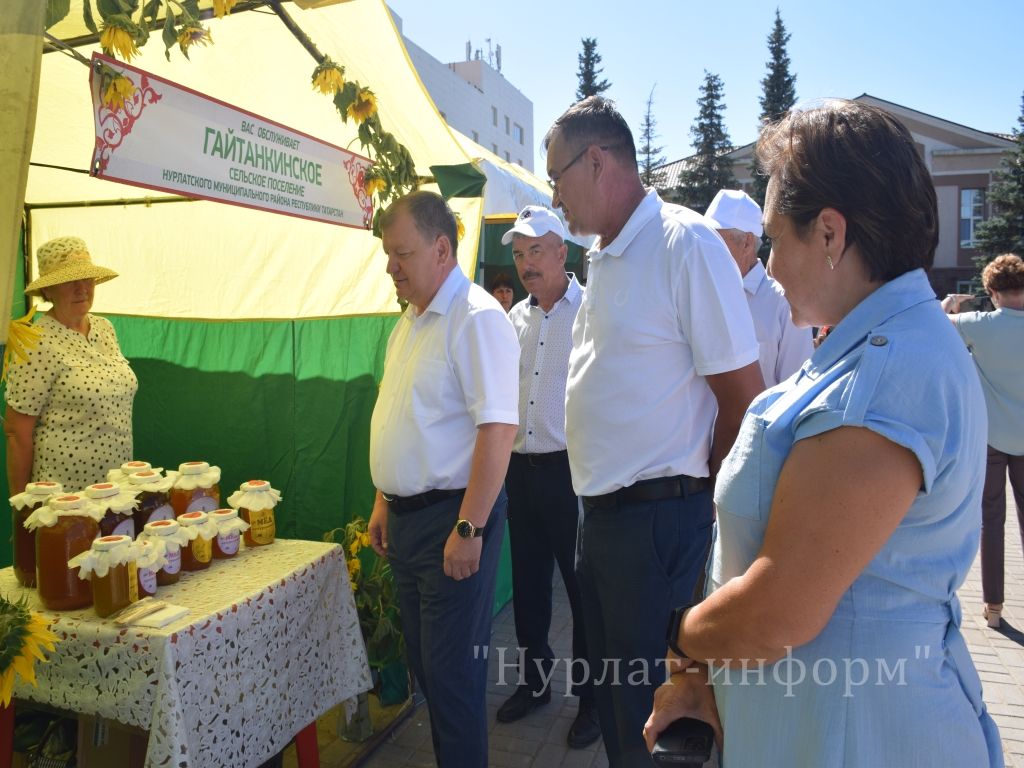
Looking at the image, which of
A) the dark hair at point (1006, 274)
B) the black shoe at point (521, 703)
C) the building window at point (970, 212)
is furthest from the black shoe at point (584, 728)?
the building window at point (970, 212)

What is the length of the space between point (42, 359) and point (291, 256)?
1.44 metres

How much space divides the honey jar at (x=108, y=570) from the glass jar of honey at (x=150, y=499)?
1.20 feet

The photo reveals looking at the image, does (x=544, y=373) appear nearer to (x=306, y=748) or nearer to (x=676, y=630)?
(x=306, y=748)

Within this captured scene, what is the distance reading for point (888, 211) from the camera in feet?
3.25

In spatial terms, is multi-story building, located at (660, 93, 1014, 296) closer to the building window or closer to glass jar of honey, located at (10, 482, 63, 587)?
the building window

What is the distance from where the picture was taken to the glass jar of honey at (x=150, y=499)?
91.7 inches

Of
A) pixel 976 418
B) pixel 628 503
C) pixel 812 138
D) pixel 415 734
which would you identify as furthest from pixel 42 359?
pixel 976 418

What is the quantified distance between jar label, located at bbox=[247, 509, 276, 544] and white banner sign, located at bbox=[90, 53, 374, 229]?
1187mm

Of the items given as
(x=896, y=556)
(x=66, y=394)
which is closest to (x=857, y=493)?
(x=896, y=556)

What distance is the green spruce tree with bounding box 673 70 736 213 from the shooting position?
114 ft

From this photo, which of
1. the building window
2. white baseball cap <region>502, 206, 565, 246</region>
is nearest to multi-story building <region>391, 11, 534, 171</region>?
the building window

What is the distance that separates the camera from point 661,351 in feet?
6.17

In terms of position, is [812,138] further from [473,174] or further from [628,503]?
[473,174]

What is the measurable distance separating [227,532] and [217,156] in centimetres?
138
